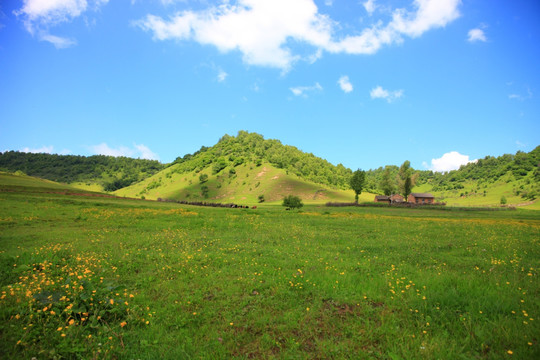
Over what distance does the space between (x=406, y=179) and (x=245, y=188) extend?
85.5 meters

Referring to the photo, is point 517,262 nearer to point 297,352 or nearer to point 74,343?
point 297,352

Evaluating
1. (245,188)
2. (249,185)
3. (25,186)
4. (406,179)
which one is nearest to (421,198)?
(406,179)

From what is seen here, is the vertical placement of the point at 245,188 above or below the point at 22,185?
above

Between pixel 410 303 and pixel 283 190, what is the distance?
12979 cm

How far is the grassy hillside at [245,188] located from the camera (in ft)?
441

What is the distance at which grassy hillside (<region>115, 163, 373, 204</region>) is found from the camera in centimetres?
13438

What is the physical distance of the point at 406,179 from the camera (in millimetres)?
111188

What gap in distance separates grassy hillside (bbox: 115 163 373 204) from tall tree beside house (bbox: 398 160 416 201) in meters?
20.7

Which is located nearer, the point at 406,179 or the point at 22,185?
the point at 22,185

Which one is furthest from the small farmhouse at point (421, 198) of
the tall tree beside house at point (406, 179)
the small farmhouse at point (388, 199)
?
the tall tree beside house at point (406, 179)

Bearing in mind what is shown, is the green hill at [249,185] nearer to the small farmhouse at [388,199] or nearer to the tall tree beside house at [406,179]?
the small farmhouse at [388,199]

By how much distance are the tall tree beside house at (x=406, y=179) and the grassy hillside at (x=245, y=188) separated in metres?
20.7

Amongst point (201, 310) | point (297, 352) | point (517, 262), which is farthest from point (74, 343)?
point (517, 262)

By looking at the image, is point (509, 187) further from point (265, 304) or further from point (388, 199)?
point (265, 304)
